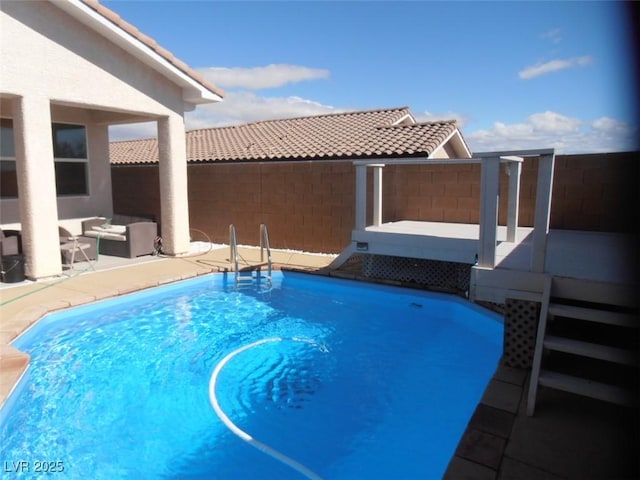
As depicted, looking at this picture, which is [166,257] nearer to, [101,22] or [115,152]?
[101,22]

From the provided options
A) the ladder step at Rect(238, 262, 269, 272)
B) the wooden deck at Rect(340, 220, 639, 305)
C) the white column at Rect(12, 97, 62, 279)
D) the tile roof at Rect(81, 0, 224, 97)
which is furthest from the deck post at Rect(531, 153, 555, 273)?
the tile roof at Rect(81, 0, 224, 97)

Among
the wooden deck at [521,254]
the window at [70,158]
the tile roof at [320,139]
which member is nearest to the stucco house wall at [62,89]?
the window at [70,158]

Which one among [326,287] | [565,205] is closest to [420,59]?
[565,205]

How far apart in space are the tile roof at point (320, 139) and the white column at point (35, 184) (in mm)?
6061

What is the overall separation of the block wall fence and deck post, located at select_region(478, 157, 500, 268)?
3.62 metres

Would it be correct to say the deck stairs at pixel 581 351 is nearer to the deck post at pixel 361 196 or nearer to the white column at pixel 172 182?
the deck post at pixel 361 196

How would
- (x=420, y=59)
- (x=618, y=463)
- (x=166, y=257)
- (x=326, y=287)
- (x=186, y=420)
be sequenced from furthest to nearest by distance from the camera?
(x=420, y=59) → (x=166, y=257) → (x=326, y=287) → (x=186, y=420) → (x=618, y=463)

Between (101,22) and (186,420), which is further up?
(101,22)

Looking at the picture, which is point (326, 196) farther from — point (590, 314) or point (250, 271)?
point (590, 314)

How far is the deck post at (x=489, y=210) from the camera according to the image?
15.8ft

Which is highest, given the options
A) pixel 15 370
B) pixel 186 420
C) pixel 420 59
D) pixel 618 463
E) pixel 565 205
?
pixel 420 59

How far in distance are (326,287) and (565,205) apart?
5361mm

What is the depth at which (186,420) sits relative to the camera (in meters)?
4.77

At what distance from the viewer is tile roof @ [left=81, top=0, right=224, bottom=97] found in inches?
350
